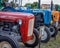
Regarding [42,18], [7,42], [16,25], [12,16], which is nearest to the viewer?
[7,42]

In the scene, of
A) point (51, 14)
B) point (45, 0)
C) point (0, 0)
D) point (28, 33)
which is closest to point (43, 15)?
point (51, 14)

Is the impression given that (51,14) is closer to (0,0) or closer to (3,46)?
(0,0)

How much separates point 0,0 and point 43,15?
7.00 ft

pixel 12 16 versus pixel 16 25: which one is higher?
pixel 12 16

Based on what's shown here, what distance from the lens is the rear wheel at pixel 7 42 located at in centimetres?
608

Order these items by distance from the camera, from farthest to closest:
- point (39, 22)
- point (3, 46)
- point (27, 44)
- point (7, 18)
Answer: point (39, 22)
point (27, 44)
point (7, 18)
point (3, 46)

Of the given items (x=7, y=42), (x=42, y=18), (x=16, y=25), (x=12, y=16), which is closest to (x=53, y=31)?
(x=42, y=18)

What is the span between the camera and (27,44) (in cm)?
818

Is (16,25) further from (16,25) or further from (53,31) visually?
(53,31)

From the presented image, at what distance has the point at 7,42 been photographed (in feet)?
20.2

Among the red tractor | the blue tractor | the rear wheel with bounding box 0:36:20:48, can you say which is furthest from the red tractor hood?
the blue tractor

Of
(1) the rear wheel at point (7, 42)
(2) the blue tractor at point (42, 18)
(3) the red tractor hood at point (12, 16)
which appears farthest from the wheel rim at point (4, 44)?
(2) the blue tractor at point (42, 18)

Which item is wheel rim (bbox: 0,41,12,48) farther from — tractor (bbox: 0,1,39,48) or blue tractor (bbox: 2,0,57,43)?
blue tractor (bbox: 2,0,57,43)

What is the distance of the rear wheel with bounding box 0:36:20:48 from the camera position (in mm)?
6080
